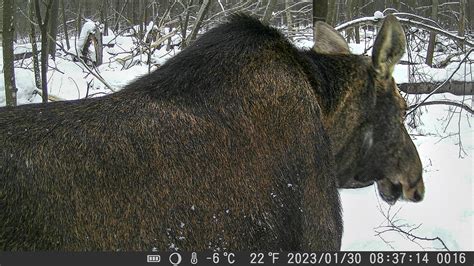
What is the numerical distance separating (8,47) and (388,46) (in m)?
4.92

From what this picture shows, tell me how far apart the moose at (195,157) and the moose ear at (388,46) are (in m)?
0.01

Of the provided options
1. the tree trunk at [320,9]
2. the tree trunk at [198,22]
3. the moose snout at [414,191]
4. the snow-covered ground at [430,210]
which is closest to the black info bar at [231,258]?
the moose snout at [414,191]

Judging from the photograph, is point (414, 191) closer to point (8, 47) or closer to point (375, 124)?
point (375, 124)

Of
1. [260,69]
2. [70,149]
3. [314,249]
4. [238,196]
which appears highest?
[260,69]

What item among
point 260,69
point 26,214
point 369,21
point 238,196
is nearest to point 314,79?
point 260,69

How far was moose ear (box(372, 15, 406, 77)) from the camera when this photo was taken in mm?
3053

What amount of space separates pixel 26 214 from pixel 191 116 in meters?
0.76

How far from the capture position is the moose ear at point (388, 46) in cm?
305

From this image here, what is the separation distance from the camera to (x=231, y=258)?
2.43m

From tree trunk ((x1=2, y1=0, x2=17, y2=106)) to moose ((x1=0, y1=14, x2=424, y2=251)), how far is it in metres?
4.29

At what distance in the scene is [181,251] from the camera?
2.33 metres

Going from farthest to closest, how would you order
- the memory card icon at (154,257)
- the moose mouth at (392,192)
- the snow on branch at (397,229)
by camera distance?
1. the snow on branch at (397,229)
2. the moose mouth at (392,192)
3. the memory card icon at (154,257)

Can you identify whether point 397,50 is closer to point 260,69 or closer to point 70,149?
point 260,69

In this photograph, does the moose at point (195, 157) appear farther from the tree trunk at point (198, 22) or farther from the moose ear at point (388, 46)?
the tree trunk at point (198, 22)
